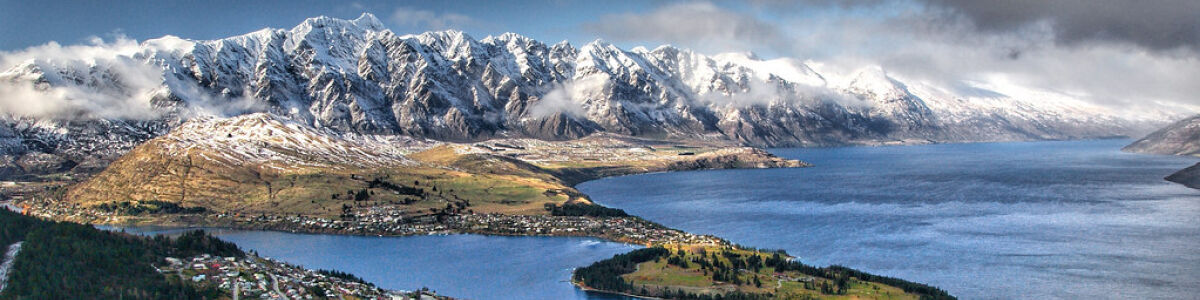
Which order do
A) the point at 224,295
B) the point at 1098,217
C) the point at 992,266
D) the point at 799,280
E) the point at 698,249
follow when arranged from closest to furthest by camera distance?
1. the point at 224,295
2. the point at 799,280
3. the point at 992,266
4. the point at 698,249
5. the point at 1098,217

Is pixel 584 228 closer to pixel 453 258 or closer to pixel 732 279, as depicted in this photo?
pixel 453 258

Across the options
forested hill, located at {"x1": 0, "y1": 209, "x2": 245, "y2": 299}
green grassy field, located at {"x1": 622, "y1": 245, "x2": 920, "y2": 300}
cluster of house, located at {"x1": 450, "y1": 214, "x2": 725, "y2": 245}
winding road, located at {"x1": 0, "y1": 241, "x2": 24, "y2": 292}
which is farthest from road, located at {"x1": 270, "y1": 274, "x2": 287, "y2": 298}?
cluster of house, located at {"x1": 450, "y1": 214, "x2": 725, "y2": 245}

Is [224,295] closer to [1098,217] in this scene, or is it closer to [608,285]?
[608,285]

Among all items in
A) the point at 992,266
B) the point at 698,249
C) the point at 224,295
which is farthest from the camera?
the point at 698,249

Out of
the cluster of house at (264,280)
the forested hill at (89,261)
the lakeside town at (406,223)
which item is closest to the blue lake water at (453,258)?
the lakeside town at (406,223)

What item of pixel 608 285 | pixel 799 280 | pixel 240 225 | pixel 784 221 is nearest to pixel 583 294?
pixel 608 285

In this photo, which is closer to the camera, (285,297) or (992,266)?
(285,297)
